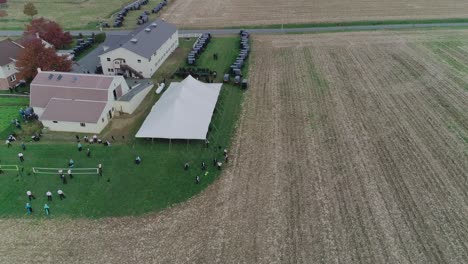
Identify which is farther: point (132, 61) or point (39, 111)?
point (132, 61)

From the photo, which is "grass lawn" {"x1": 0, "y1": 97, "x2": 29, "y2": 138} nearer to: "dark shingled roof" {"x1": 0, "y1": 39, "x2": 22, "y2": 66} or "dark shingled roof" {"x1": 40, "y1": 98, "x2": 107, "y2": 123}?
"dark shingled roof" {"x1": 40, "y1": 98, "x2": 107, "y2": 123}

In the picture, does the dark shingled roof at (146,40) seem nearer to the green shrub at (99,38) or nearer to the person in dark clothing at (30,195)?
the green shrub at (99,38)

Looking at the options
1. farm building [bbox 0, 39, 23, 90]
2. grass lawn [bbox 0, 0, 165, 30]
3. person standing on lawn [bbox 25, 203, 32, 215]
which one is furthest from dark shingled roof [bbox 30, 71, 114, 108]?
grass lawn [bbox 0, 0, 165, 30]

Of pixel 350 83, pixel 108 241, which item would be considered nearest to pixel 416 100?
pixel 350 83

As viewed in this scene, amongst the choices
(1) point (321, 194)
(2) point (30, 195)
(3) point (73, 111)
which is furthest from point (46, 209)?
(1) point (321, 194)

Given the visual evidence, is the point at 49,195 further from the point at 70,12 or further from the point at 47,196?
the point at 70,12

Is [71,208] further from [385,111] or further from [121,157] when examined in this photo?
[385,111]

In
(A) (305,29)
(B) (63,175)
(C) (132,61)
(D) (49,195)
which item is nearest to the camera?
(D) (49,195)

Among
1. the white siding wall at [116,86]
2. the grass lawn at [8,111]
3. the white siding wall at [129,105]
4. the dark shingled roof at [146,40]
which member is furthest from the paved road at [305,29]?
the white siding wall at [129,105]
